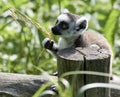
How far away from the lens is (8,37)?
551cm

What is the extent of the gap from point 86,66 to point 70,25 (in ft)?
3.79

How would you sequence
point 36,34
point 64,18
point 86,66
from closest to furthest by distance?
point 86,66, point 64,18, point 36,34

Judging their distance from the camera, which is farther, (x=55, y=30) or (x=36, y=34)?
(x=36, y=34)

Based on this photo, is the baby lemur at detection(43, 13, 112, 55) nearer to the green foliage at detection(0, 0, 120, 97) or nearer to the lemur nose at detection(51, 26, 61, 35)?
the lemur nose at detection(51, 26, 61, 35)

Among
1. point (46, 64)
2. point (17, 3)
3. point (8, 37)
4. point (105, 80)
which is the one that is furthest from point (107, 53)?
point (8, 37)

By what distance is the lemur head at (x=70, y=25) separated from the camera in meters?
3.84

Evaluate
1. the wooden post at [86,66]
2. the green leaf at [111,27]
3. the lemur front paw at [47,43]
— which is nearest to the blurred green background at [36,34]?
the green leaf at [111,27]

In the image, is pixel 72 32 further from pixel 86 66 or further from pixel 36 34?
pixel 86 66

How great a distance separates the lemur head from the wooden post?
3.04 ft

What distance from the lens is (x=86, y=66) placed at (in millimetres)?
2807

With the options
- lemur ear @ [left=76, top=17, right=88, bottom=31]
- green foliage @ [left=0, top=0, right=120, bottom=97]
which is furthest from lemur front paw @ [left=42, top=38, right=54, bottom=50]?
green foliage @ [left=0, top=0, right=120, bottom=97]

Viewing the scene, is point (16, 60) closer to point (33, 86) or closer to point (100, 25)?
point (100, 25)

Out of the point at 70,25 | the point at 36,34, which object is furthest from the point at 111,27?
the point at 70,25

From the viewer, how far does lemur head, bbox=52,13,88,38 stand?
3840mm
